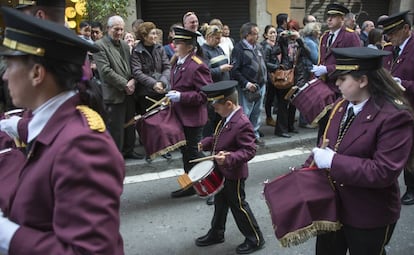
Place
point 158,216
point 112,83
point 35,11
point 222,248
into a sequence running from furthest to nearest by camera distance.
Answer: point 112,83
point 158,216
point 222,248
point 35,11

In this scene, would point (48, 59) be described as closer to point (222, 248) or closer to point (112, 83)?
point (222, 248)

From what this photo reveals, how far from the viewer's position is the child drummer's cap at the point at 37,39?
1421 mm

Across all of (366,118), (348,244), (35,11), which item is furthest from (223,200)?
(35,11)

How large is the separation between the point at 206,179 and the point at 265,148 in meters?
3.58

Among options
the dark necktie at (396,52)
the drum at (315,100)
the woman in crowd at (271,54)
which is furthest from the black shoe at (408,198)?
the woman in crowd at (271,54)

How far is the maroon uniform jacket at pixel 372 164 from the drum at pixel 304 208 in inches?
3.8

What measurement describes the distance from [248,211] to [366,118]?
5.40 feet

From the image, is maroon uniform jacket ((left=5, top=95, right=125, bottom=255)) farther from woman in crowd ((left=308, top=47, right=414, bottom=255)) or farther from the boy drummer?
the boy drummer

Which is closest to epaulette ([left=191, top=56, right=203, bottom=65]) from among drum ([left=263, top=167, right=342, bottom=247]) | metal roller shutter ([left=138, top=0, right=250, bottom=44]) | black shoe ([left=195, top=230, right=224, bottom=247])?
black shoe ([left=195, top=230, right=224, bottom=247])

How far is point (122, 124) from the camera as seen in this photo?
19.9 feet

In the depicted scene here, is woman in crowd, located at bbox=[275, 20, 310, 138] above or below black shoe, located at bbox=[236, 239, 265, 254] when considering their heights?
above

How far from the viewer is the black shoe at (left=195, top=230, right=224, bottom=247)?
154 inches

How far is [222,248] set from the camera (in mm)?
3859

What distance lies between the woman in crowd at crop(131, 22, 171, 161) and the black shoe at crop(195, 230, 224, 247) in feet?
8.09
